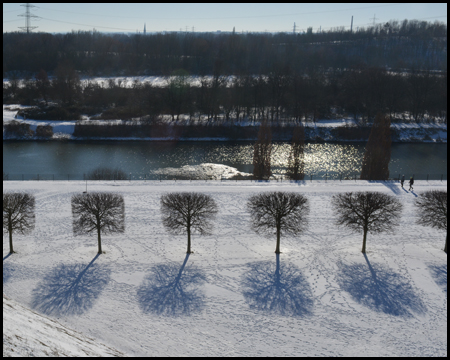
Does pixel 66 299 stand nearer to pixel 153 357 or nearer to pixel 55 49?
pixel 153 357

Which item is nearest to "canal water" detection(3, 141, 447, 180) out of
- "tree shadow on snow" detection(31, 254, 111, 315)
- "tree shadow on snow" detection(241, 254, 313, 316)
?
"tree shadow on snow" detection(31, 254, 111, 315)

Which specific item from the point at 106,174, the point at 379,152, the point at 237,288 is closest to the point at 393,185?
the point at 379,152

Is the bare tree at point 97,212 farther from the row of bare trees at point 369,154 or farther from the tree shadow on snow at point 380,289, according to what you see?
the row of bare trees at point 369,154

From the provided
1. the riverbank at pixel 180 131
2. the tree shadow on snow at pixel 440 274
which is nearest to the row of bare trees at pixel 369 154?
the tree shadow on snow at pixel 440 274

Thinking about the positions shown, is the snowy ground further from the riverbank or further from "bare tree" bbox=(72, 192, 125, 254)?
the riverbank

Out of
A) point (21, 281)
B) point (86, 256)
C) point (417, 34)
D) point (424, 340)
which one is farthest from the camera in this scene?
point (417, 34)

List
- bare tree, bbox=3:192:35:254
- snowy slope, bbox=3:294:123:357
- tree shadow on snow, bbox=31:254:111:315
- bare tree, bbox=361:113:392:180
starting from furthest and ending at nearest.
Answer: bare tree, bbox=361:113:392:180
bare tree, bbox=3:192:35:254
tree shadow on snow, bbox=31:254:111:315
snowy slope, bbox=3:294:123:357

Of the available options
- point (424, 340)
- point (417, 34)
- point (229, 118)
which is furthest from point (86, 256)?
point (417, 34)
